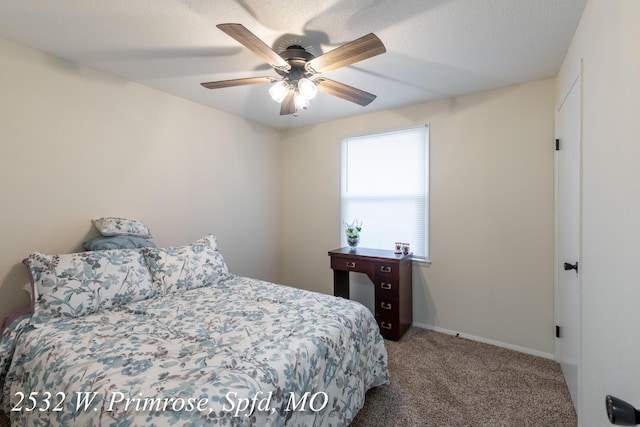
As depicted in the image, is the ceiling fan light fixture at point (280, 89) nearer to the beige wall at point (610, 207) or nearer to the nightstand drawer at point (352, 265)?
the beige wall at point (610, 207)

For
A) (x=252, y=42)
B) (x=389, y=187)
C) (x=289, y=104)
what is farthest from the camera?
(x=389, y=187)

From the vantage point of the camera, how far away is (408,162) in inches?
124

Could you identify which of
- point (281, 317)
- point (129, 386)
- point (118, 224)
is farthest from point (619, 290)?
point (118, 224)

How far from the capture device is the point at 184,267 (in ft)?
7.54

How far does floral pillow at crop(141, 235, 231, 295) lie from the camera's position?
2.19 meters

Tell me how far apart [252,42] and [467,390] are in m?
2.64

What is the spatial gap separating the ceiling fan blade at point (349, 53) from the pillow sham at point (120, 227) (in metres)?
1.93

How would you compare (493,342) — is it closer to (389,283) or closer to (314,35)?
(389,283)

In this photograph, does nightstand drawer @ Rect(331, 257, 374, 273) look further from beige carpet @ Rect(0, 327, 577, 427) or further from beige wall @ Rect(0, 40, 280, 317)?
beige wall @ Rect(0, 40, 280, 317)

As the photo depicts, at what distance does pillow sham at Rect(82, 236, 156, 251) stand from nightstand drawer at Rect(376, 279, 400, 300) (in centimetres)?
220

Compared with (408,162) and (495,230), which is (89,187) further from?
(495,230)

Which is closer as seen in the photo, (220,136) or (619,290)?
(619,290)

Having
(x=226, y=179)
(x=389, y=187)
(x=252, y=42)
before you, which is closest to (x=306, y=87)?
(x=252, y=42)

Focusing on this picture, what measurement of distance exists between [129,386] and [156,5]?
6.33 ft
